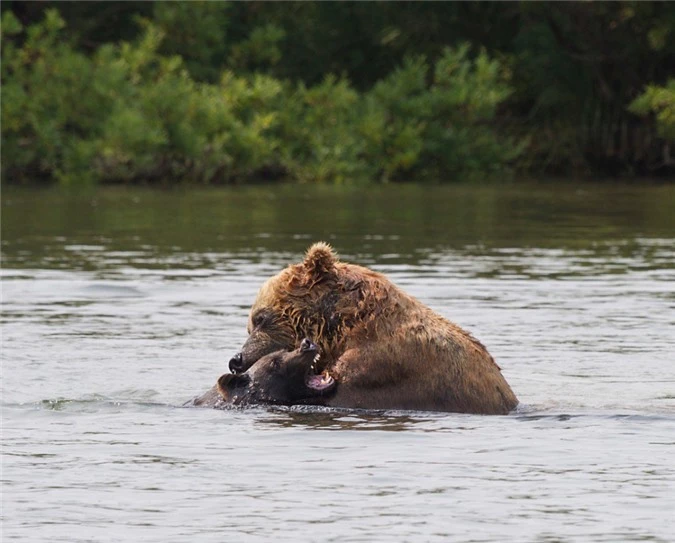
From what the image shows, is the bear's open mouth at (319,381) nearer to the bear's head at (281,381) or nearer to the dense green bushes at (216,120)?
the bear's head at (281,381)

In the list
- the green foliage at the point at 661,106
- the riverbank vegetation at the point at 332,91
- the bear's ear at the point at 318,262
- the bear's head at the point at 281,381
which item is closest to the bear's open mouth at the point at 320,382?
the bear's head at the point at 281,381

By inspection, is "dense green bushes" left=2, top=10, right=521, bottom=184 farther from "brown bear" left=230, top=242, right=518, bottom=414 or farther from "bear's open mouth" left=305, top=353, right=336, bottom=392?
"bear's open mouth" left=305, top=353, right=336, bottom=392

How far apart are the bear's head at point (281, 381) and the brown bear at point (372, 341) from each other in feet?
0.32

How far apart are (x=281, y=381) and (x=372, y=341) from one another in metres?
0.54

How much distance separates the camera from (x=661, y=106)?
107 feet

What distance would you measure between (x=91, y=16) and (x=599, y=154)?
39.1ft

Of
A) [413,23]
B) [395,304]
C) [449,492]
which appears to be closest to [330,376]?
[395,304]

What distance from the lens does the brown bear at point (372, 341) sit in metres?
8.03

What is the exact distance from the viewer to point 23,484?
6.79 meters

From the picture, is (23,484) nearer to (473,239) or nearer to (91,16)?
(473,239)

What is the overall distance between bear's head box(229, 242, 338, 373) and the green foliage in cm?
2394

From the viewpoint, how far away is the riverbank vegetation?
31.6 meters

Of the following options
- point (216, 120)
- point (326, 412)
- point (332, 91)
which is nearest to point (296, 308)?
point (326, 412)

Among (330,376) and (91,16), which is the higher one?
(91,16)
